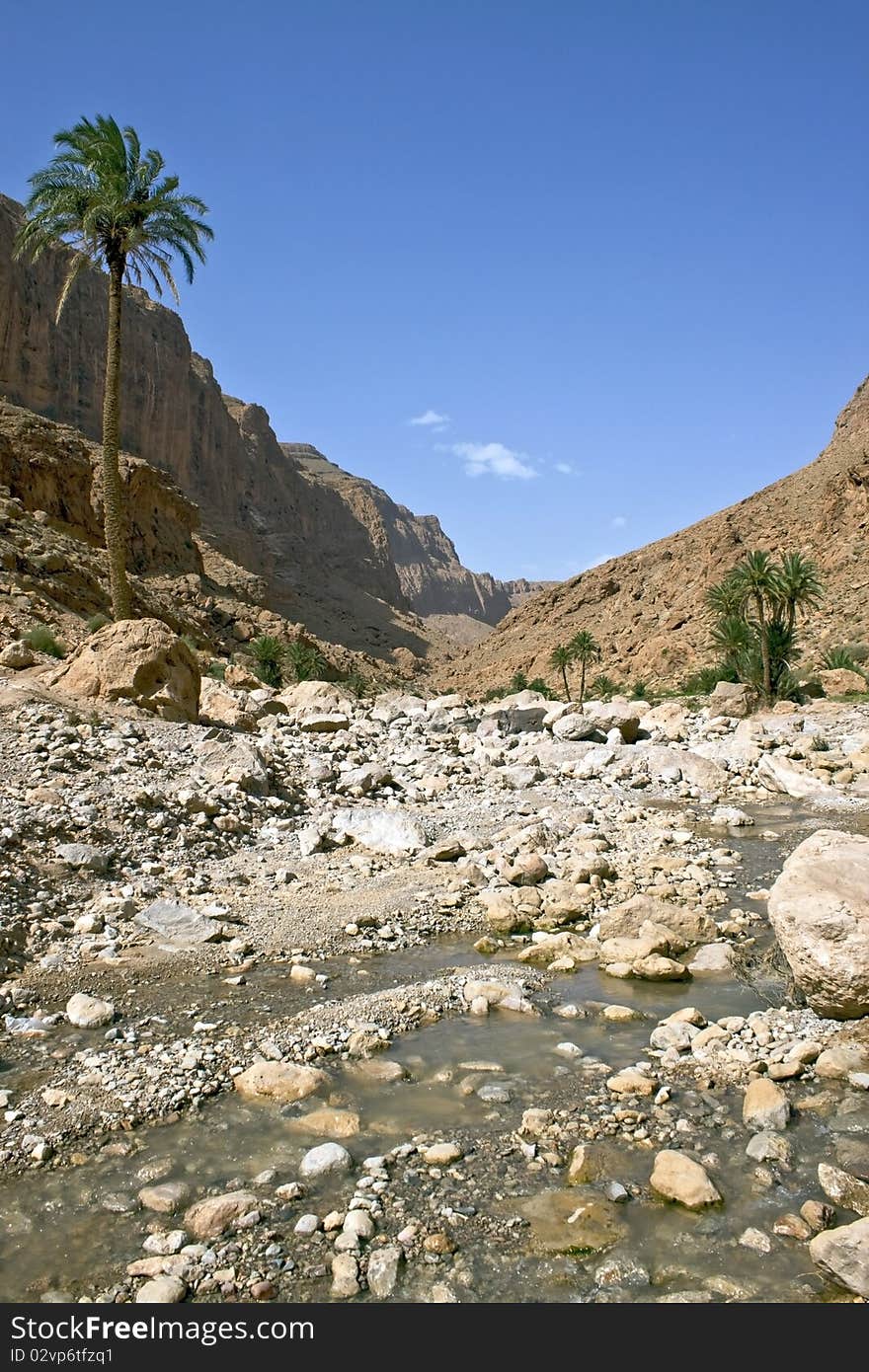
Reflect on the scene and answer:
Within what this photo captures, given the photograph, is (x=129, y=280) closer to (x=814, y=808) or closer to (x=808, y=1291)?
(x=814, y=808)

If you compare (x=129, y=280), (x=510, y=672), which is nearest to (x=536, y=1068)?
(x=129, y=280)

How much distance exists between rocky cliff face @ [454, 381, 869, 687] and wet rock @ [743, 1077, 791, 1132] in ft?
131

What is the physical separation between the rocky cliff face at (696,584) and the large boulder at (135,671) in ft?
113

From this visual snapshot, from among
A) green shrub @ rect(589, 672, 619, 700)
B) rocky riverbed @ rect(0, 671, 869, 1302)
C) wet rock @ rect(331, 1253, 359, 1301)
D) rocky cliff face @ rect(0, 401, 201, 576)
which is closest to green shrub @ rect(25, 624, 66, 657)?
rocky riverbed @ rect(0, 671, 869, 1302)

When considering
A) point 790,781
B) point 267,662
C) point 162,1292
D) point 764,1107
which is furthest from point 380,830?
point 267,662

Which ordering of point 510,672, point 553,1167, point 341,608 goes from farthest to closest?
point 341,608 → point 510,672 → point 553,1167

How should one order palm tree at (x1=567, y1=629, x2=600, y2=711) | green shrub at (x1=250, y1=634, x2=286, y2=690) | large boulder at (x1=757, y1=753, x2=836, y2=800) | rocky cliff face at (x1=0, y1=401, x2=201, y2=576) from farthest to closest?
palm tree at (x1=567, y1=629, x2=600, y2=711) < green shrub at (x1=250, y1=634, x2=286, y2=690) < rocky cliff face at (x1=0, y1=401, x2=201, y2=576) < large boulder at (x1=757, y1=753, x2=836, y2=800)

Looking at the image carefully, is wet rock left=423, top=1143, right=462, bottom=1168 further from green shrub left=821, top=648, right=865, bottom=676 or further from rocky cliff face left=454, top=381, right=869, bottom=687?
rocky cliff face left=454, top=381, right=869, bottom=687

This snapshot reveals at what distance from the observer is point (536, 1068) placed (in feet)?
17.8

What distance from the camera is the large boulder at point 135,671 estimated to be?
540 inches

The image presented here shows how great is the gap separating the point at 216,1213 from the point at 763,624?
2908 centimetres

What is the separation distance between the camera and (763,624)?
29703mm

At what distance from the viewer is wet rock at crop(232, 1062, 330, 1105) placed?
199 inches
